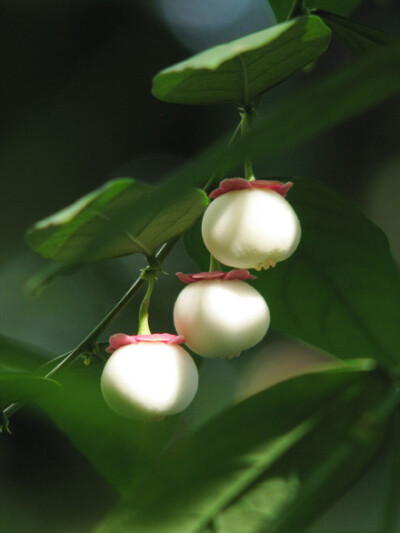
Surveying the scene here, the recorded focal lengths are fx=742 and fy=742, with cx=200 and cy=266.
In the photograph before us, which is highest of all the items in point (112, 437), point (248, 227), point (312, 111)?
point (312, 111)

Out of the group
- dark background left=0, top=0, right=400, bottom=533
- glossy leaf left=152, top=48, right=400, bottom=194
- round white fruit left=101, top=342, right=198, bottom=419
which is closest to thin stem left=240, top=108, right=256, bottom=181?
round white fruit left=101, top=342, right=198, bottom=419

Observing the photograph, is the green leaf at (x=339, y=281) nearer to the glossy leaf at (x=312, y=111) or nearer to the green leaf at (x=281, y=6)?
the green leaf at (x=281, y=6)

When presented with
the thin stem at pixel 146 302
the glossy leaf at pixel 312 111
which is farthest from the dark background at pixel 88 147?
the glossy leaf at pixel 312 111

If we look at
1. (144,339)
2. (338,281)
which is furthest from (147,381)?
(338,281)

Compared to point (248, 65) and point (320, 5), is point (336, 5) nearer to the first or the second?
point (320, 5)

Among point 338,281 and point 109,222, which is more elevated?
point 109,222

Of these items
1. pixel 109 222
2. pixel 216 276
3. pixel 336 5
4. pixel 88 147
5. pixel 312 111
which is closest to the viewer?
pixel 312 111
